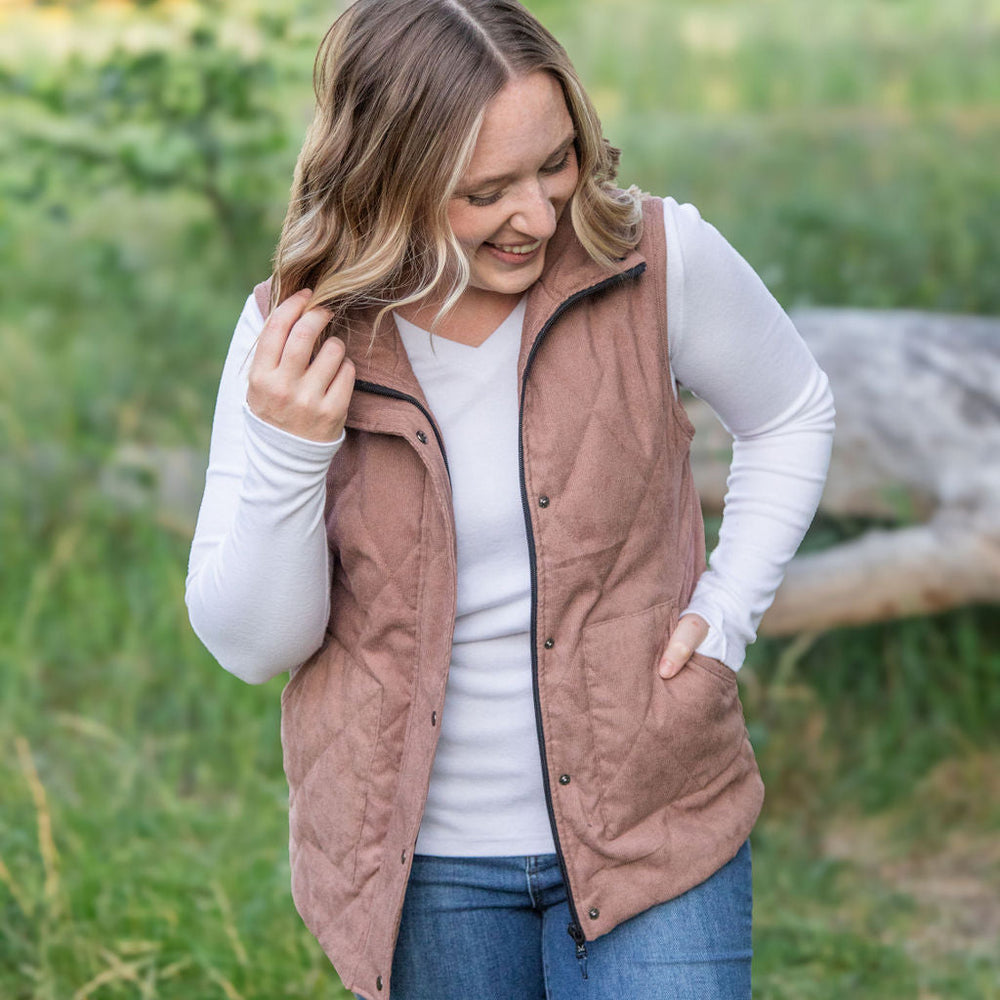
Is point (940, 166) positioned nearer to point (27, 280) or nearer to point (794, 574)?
point (794, 574)

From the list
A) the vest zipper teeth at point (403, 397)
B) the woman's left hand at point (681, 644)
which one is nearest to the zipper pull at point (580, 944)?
the woman's left hand at point (681, 644)

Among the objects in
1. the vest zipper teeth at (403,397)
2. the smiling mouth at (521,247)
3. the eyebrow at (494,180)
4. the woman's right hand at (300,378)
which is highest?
the eyebrow at (494,180)

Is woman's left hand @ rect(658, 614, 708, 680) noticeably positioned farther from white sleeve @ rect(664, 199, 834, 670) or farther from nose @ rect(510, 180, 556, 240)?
nose @ rect(510, 180, 556, 240)

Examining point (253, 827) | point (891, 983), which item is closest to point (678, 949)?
point (891, 983)

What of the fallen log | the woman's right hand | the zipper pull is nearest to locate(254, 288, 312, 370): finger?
the woman's right hand

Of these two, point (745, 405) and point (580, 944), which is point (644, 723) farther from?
point (745, 405)

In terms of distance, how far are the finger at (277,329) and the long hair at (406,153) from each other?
0.03 m

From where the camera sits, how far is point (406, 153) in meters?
1.73

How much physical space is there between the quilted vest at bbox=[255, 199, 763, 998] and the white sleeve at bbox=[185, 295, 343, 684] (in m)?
0.07

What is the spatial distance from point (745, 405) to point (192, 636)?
10.3 feet

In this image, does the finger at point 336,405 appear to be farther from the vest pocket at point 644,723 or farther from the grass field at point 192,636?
the grass field at point 192,636

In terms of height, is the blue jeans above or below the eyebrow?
below

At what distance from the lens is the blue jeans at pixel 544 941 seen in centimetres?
181

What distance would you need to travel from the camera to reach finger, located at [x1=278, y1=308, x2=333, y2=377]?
5.57ft
